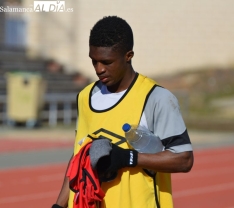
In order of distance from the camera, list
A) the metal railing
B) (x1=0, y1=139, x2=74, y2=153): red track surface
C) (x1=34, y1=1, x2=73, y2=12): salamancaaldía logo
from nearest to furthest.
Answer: (x1=0, y1=139, x2=74, y2=153): red track surface < the metal railing < (x1=34, y1=1, x2=73, y2=12): salamancaaldía logo

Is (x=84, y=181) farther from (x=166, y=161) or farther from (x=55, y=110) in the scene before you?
(x=55, y=110)

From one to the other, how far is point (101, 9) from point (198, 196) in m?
16.9

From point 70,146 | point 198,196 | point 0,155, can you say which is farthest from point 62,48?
point 198,196

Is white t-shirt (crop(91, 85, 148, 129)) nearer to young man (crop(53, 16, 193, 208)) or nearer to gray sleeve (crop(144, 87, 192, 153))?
young man (crop(53, 16, 193, 208))

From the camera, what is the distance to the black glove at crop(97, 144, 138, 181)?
2.89 meters

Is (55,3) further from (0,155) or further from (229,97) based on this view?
(0,155)

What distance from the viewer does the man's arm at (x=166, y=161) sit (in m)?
2.93

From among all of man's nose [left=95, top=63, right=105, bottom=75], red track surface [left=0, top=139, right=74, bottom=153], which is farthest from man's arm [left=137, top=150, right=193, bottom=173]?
red track surface [left=0, top=139, right=74, bottom=153]

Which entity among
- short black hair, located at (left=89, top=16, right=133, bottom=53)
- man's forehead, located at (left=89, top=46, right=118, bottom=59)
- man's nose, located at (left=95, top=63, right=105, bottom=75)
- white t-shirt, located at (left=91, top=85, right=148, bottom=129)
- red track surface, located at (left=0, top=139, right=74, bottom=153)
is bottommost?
red track surface, located at (left=0, top=139, right=74, bottom=153)

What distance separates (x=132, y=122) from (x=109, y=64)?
0.92 feet

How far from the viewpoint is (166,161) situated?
2.95 m

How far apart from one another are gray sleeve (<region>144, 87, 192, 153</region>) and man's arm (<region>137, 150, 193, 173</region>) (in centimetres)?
3

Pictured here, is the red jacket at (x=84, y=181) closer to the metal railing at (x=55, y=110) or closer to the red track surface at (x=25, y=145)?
the red track surface at (x=25, y=145)

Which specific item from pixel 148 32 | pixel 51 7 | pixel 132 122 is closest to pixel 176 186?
pixel 132 122
